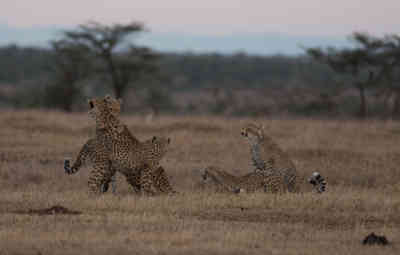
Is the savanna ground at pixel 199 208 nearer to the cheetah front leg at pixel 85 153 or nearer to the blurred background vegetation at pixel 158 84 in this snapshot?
the cheetah front leg at pixel 85 153

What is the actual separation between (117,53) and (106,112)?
29337mm

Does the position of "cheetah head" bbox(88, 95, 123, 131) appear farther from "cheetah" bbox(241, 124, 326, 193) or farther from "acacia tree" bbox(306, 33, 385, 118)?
"acacia tree" bbox(306, 33, 385, 118)

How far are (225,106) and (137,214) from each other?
41293 millimetres

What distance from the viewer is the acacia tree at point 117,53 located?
39.0 meters

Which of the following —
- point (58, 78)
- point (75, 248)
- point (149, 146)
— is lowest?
point (75, 248)

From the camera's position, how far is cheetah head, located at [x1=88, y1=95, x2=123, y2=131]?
11359 millimetres

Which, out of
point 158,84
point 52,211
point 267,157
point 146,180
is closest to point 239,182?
point 267,157

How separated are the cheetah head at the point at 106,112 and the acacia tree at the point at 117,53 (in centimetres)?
2739

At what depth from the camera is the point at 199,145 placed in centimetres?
1830

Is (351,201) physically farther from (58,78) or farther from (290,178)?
(58,78)

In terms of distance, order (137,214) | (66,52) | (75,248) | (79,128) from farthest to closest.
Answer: (66,52) < (79,128) < (137,214) < (75,248)

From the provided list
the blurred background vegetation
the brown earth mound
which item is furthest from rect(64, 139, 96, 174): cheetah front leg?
the blurred background vegetation

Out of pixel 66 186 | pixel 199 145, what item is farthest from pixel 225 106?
pixel 66 186

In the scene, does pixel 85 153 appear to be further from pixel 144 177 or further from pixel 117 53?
pixel 117 53
